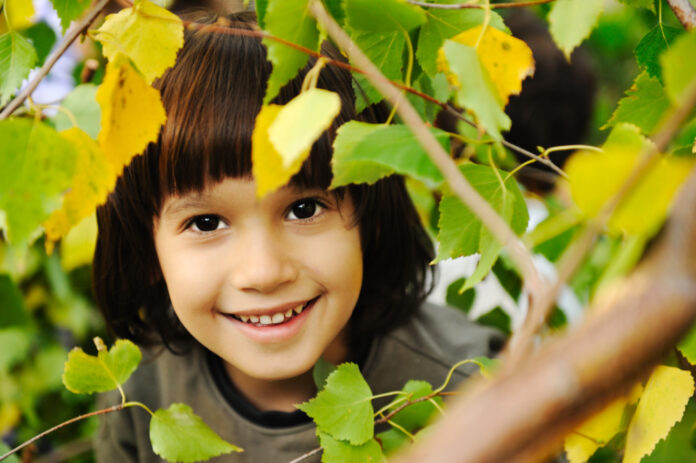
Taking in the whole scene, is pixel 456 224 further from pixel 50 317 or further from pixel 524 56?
pixel 50 317

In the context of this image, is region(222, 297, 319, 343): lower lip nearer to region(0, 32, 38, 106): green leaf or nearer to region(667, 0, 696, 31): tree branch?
region(0, 32, 38, 106): green leaf

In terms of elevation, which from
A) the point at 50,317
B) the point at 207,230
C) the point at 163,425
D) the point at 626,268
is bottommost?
the point at 50,317

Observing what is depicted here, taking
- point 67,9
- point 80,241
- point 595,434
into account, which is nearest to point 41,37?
point 80,241

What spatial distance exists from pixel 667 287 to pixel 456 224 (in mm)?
319

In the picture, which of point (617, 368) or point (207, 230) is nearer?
point (617, 368)

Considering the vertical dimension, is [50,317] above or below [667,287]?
below

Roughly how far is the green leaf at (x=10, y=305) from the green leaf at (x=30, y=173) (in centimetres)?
58

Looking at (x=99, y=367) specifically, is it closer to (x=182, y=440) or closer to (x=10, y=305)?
(x=182, y=440)

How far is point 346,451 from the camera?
59 centimetres

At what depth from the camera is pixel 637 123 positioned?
0.60 m

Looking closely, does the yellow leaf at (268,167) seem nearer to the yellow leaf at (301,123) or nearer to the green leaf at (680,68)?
the yellow leaf at (301,123)

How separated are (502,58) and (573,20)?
0.19 feet

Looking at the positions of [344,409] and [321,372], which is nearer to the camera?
[344,409]

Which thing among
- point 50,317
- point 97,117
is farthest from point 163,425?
point 50,317
